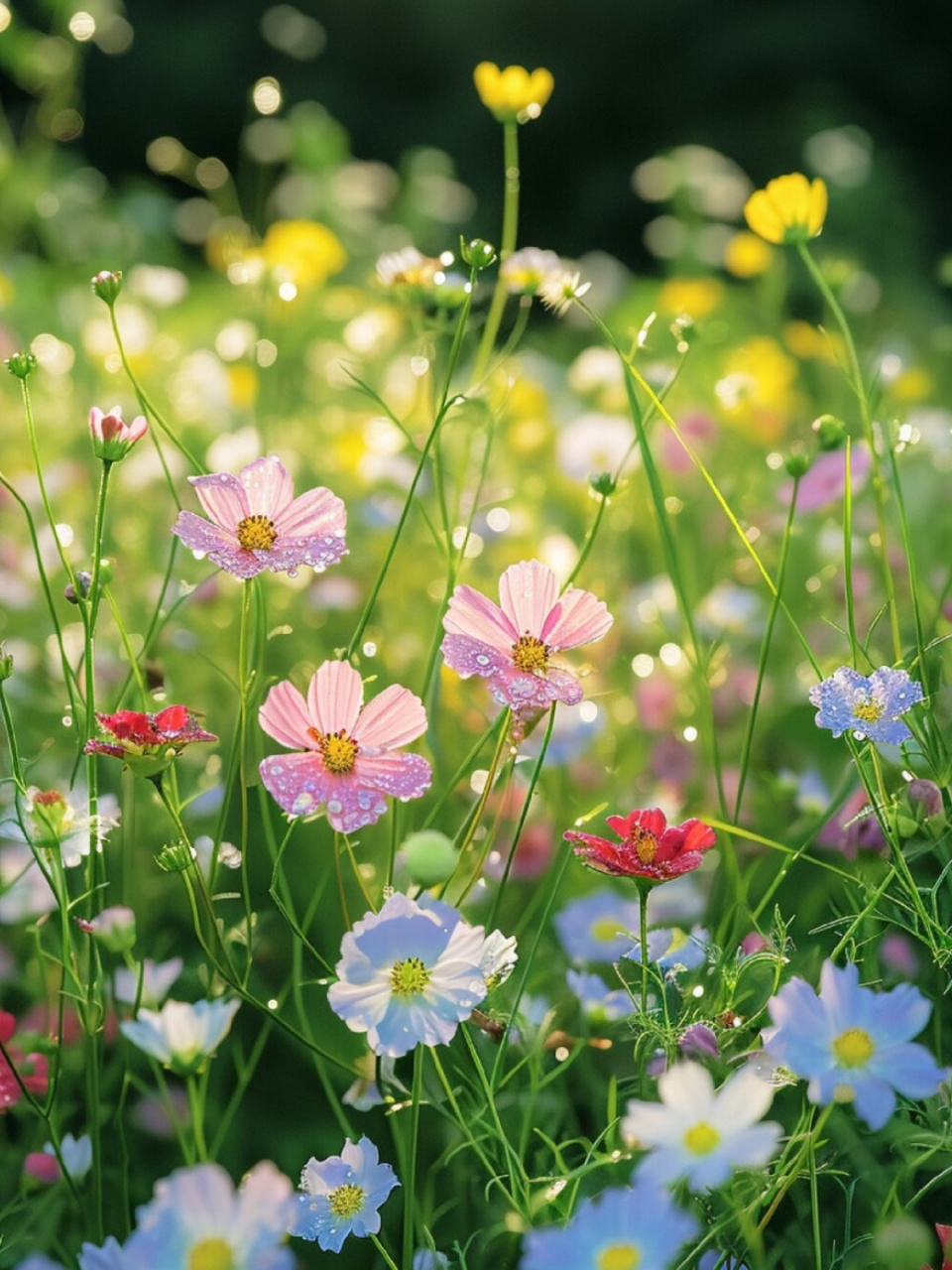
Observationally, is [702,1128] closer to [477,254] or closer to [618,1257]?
[618,1257]

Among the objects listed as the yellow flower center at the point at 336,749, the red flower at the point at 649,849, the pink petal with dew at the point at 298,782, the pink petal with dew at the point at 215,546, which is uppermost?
the pink petal with dew at the point at 215,546

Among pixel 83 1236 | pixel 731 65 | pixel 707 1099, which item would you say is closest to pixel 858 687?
pixel 707 1099

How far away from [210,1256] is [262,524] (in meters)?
0.26

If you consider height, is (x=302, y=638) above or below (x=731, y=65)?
below

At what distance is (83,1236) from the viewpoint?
555 mm

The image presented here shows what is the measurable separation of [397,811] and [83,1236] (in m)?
0.22

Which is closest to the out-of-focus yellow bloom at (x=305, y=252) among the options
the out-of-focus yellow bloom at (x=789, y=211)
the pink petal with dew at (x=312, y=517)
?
the out-of-focus yellow bloom at (x=789, y=211)

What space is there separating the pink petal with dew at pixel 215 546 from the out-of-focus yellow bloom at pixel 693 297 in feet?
3.34

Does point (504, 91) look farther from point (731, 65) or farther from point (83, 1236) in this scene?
point (731, 65)

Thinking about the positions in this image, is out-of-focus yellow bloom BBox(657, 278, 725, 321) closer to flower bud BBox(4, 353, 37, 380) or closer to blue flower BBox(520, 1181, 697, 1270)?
flower bud BBox(4, 353, 37, 380)

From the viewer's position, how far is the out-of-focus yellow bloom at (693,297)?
1.53 meters

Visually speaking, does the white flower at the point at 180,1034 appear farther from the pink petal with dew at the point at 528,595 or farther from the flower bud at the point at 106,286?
the flower bud at the point at 106,286

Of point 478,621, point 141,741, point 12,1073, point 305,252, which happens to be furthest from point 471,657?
point 305,252

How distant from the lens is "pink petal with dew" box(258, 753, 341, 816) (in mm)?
466
